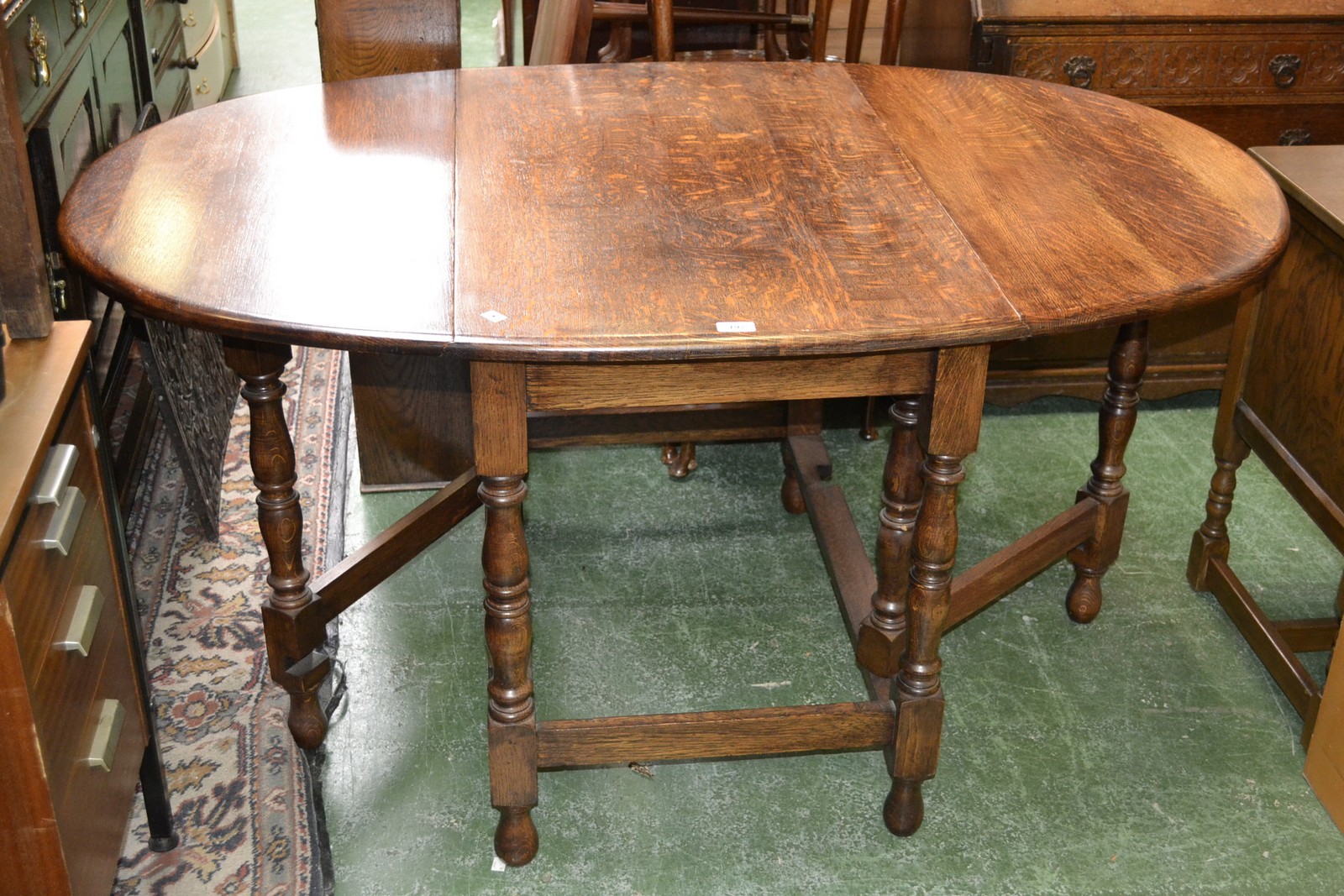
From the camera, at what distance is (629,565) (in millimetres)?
2828

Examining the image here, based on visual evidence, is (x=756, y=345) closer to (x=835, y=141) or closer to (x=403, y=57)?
(x=835, y=141)

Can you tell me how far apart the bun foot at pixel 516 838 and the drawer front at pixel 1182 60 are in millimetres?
1911

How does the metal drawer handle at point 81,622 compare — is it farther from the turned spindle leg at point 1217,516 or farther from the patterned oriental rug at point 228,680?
the turned spindle leg at point 1217,516

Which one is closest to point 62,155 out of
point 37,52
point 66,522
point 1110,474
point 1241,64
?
point 37,52

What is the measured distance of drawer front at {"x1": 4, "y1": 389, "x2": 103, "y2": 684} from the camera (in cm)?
152

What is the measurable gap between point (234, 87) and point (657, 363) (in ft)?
13.1

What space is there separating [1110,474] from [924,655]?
2.26 feet

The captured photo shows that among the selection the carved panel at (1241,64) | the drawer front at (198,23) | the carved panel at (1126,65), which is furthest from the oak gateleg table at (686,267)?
the drawer front at (198,23)

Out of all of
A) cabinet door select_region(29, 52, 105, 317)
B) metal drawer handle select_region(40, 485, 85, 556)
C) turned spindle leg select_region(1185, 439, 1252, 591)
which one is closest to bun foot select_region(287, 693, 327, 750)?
metal drawer handle select_region(40, 485, 85, 556)

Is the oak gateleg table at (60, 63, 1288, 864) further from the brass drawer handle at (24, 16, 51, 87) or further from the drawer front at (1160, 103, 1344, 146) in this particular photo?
the drawer front at (1160, 103, 1344, 146)

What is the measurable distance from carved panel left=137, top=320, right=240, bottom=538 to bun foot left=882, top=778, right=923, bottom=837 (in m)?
1.53

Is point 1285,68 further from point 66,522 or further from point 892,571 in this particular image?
point 66,522

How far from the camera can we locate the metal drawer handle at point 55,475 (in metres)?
1.58

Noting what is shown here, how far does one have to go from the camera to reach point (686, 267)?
1770 mm
